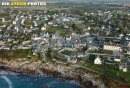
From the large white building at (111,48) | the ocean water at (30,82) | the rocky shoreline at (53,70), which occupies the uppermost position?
the large white building at (111,48)

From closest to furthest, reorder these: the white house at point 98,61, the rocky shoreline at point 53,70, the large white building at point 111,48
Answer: the rocky shoreline at point 53,70, the white house at point 98,61, the large white building at point 111,48

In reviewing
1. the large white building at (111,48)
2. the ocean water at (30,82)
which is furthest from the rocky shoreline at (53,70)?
the large white building at (111,48)

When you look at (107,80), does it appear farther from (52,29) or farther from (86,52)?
(52,29)

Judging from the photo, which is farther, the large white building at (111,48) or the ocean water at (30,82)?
the large white building at (111,48)

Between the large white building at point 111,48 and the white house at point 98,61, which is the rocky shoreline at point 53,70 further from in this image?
the large white building at point 111,48

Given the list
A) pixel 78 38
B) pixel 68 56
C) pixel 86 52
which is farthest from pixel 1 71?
pixel 78 38

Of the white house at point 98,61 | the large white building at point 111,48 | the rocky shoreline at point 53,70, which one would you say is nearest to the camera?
the rocky shoreline at point 53,70

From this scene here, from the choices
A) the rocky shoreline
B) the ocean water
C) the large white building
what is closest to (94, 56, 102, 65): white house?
the rocky shoreline
